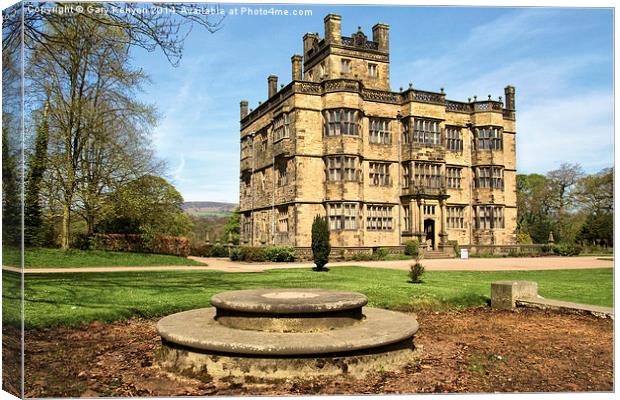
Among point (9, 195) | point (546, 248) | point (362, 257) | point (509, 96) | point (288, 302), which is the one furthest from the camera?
point (509, 96)

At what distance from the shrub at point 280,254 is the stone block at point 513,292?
58.6 ft

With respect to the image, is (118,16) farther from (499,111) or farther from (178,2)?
(499,111)

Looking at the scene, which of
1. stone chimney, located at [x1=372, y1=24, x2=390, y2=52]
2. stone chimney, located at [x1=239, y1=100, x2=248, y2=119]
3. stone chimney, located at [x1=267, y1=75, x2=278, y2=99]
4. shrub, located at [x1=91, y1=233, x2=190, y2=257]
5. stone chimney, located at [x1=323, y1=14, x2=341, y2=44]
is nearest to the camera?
shrub, located at [x1=91, y1=233, x2=190, y2=257]

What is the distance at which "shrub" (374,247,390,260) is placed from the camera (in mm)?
30269

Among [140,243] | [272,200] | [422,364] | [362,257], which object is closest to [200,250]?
[272,200]

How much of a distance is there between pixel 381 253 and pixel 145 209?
1399 cm

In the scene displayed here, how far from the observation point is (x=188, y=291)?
13.0m

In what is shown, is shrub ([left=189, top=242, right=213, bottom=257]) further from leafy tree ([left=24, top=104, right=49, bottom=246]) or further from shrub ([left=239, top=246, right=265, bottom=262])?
leafy tree ([left=24, top=104, right=49, bottom=246])

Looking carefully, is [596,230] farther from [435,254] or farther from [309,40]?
[309,40]

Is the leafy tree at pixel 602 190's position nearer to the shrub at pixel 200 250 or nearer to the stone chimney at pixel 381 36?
the stone chimney at pixel 381 36

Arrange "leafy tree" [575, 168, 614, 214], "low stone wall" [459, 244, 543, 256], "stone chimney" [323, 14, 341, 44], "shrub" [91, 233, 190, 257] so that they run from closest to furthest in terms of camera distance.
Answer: "leafy tree" [575, 168, 614, 214]
"shrub" [91, 233, 190, 257]
"stone chimney" [323, 14, 341, 44]
"low stone wall" [459, 244, 543, 256]

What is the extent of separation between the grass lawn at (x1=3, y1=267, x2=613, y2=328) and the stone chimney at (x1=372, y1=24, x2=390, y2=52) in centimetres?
2208

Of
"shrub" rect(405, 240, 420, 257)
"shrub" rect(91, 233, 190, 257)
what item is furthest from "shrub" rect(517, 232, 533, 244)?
"shrub" rect(91, 233, 190, 257)

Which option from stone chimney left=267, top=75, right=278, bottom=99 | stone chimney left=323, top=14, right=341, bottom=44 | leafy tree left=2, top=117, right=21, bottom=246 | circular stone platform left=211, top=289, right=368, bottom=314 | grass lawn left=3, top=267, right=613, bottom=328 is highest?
stone chimney left=323, top=14, right=341, bottom=44
